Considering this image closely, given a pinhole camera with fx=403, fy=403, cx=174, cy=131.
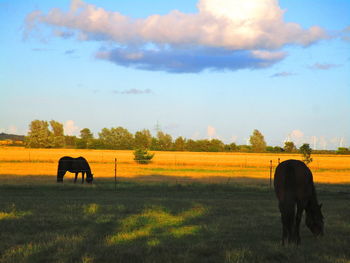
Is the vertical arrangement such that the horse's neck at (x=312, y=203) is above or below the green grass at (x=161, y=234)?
above

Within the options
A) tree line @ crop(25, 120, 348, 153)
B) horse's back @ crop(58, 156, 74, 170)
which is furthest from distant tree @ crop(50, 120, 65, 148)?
horse's back @ crop(58, 156, 74, 170)

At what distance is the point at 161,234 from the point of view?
32.2ft

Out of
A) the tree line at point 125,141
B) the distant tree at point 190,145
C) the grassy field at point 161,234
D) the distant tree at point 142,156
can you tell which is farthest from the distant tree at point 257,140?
the grassy field at point 161,234

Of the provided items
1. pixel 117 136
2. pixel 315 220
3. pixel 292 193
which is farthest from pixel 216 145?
pixel 292 193

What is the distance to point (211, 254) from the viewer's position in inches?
309

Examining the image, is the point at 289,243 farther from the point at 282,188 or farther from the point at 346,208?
the point at 346,208

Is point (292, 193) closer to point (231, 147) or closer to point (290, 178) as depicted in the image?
point (290, 178)

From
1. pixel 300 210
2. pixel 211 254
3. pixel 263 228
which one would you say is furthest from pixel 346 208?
pixel 211 254

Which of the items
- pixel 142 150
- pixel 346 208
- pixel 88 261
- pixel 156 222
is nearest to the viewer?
pixel 88 261

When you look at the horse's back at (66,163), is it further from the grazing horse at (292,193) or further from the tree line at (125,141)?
the tree line at (125,141)

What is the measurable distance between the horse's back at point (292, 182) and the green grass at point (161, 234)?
3.44 feet

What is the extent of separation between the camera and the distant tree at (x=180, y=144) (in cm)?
12467

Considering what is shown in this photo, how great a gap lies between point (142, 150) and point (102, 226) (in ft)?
153

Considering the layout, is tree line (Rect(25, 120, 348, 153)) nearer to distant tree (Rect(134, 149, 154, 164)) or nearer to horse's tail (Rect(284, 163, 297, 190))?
distant tree (Rect(134, 149, 154, 164))
